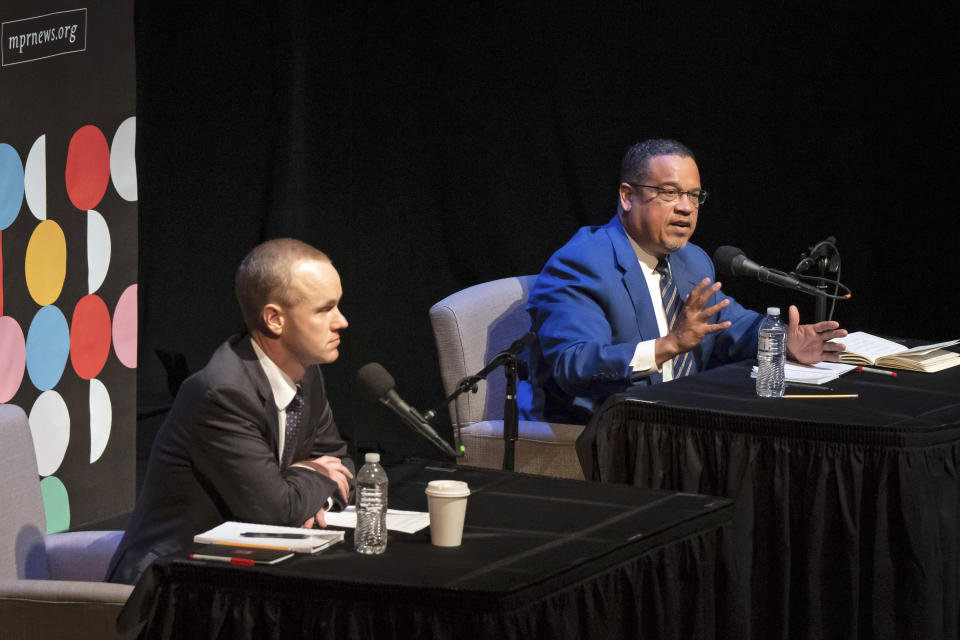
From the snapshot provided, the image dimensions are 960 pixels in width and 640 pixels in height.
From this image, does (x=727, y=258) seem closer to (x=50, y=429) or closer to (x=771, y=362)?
(x=771, y=362)

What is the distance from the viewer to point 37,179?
442cm

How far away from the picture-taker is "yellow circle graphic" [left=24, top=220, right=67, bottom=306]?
174 inches

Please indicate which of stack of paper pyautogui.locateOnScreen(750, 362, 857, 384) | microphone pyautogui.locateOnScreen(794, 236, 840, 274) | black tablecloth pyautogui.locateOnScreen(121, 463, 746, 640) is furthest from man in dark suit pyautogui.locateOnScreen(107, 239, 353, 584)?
microphone pyautogui.locateOnScreen(794, 236, 840, 274)

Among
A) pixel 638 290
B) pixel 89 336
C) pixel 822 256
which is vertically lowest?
pixel 89 336

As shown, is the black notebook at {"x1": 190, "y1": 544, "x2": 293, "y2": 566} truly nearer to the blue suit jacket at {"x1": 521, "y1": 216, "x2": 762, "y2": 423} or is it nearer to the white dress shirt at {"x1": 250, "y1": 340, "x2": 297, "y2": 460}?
the white dress shirt at {"x1": 250, "y1": 340, "x2": 297, "y2": 460}

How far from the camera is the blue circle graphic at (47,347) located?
4.43m

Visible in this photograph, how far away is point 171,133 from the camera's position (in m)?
6.65

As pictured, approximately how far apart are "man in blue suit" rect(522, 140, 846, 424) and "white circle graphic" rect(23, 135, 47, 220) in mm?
1747

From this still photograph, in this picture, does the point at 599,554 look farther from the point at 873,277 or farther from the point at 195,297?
Result: the point at 195,297

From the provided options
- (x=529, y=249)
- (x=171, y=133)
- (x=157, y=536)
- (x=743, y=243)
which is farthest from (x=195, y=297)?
(x=157, y=536)

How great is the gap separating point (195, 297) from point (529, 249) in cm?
188

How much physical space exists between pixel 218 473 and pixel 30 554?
2.03ft

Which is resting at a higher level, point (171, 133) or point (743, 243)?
point (171, 133)

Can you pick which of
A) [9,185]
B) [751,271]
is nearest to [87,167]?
[9,185]
